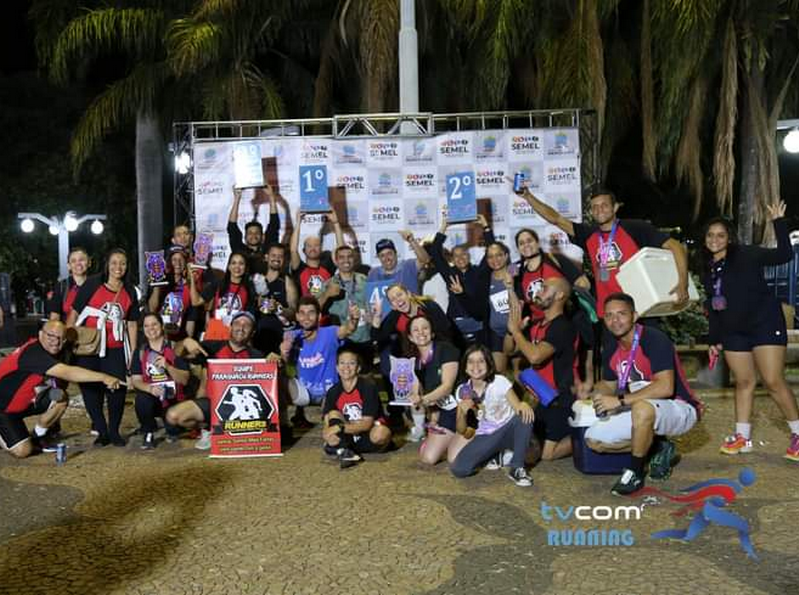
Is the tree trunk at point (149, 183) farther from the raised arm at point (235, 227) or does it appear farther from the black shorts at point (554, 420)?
the black shorts at point (554, 420)

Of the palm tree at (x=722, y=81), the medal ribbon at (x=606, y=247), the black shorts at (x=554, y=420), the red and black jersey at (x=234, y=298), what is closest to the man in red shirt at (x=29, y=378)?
the red and black jersey at (x=234, y=298)

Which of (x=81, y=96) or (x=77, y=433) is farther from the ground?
(x=81, y=96)

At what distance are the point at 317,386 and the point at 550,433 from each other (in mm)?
2277

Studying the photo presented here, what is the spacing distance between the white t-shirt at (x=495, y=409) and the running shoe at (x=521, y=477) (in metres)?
0.35

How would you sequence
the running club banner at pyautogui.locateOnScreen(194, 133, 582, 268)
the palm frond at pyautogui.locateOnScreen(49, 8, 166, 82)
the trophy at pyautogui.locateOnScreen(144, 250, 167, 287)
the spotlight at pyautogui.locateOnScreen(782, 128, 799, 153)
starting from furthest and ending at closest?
1. the palm frond at pyautogui.locateOnScreen(49, 8, 166, 82)
2. the spotlight at pyautogui.locateOnScreen(782, 128, 799, 153)
3. the running club banner at pyautogui.locateOnScreen(194, 133, 582, 268)
4. the trophy at pyautogui.locateOnScreen(144, 250, 167, 287)

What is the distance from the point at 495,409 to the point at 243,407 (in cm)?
216

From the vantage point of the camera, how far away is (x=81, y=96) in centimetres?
2981

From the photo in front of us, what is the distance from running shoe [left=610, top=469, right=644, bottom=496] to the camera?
16.9ft

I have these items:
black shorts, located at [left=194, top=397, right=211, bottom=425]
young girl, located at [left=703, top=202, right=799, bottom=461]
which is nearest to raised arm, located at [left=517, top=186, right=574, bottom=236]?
young girl, located at [left=703, top=202, right=799, bottom=461]

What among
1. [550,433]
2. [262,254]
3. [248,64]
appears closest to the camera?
[550,433]

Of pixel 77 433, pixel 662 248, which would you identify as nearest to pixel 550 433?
pixel 662 248

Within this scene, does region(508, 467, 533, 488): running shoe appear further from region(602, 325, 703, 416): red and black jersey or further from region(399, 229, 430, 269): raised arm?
region(399, 229, 430, 269): raised arm

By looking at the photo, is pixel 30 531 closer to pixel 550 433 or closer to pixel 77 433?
pixel 77 433

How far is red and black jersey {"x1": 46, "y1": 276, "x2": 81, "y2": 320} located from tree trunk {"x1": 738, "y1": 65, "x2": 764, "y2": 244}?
12.3 m
